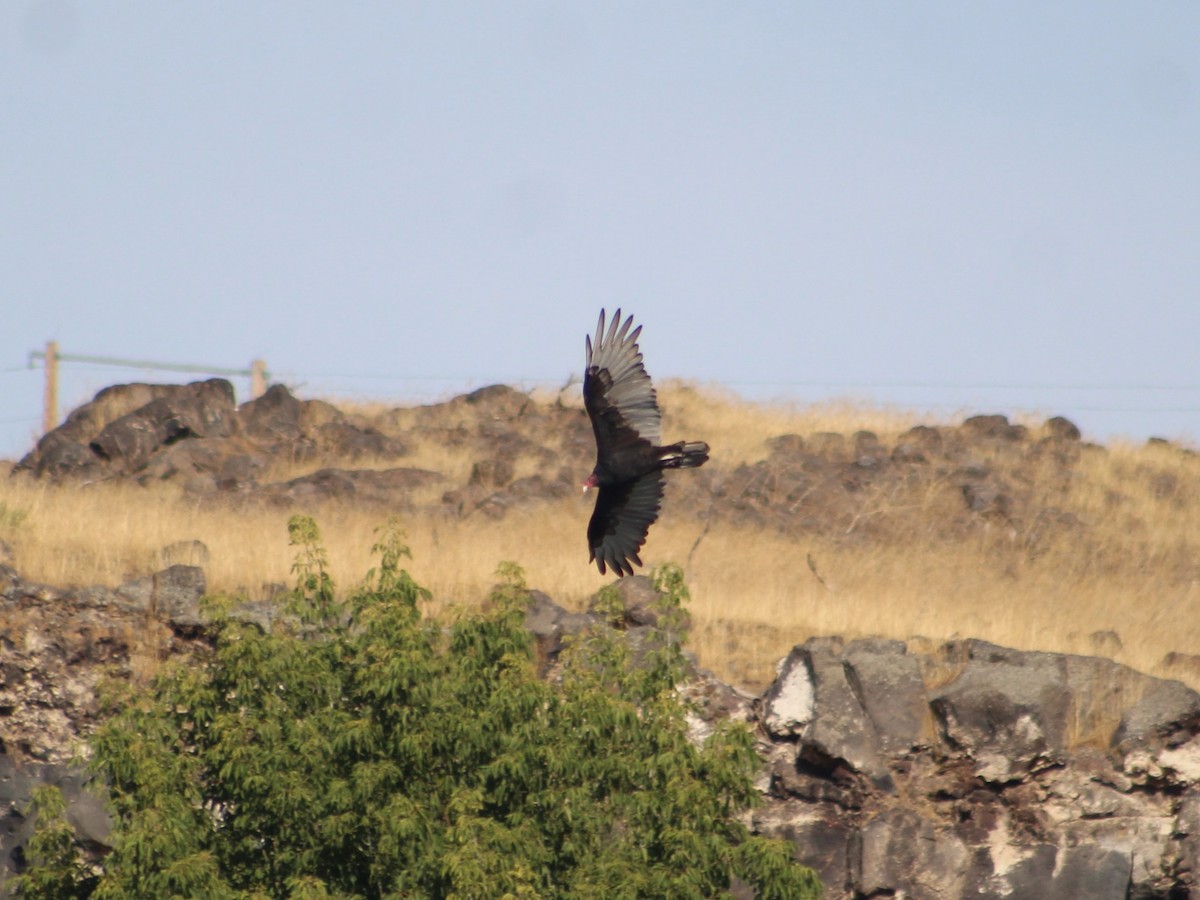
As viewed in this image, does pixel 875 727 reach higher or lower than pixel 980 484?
lower

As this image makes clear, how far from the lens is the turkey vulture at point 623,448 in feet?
41.7

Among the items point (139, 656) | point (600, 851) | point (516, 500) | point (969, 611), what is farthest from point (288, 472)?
point (600, 851)

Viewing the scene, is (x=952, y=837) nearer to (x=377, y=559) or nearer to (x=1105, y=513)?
(x=377, y=559)

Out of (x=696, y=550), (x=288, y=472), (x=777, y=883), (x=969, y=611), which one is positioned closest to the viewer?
(x=777, y=883)

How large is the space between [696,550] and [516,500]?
316 cm

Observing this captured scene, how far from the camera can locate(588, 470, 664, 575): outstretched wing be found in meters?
13.6

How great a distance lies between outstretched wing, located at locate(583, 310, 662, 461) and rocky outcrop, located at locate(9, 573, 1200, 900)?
2.83 meters

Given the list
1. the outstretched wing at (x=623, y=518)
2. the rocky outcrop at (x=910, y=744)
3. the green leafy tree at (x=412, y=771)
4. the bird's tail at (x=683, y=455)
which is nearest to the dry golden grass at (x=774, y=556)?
the rocky outcrop at (x=910, y=744)

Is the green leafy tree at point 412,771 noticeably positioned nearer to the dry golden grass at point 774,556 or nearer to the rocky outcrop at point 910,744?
the rocky outcrop at point 910,744

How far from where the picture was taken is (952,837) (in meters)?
15.3

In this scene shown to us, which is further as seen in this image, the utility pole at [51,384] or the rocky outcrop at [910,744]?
the utility pole at [51,384]

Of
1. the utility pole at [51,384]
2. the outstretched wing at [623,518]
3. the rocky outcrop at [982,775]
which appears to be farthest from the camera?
the utility pole at [51,384]

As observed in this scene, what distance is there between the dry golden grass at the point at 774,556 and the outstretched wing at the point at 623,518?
320 cm

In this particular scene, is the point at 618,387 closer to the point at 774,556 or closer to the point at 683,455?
the point at 683,455
